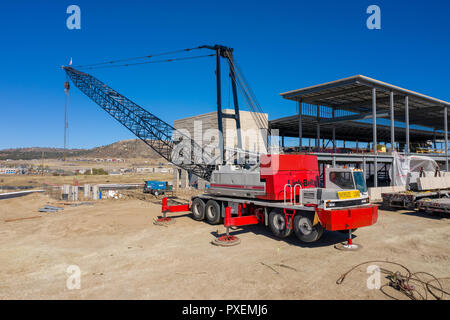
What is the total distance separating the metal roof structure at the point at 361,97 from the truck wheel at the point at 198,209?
1606cm

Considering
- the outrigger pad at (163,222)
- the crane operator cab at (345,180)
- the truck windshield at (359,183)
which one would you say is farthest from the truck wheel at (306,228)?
the outrigger pad at (163,222)

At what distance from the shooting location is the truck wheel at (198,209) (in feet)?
47.1

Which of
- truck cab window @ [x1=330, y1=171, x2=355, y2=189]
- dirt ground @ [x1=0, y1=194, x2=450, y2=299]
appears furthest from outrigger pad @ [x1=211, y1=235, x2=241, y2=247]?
truck cab window @ [x1=330, y1=171, x2=355, y2=189]

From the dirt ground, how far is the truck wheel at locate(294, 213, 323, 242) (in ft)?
1.09

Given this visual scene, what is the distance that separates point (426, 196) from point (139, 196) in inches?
918

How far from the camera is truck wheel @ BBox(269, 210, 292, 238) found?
1027 centimetres

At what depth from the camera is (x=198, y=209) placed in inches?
579

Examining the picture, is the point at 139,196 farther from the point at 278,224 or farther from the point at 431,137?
the point at 431,137

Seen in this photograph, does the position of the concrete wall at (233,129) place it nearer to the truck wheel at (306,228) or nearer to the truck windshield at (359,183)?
the truck windshield at (359,183)

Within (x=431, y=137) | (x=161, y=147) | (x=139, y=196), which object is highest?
(x=431, y=137)

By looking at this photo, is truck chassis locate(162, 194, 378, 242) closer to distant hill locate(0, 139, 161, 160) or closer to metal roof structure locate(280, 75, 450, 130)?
metal roof structure locate(280, 75, 450, 130)

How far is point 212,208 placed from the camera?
45.2 ft

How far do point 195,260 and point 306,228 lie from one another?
391 cm

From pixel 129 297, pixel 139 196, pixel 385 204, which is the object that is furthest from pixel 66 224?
pixel 385 204
